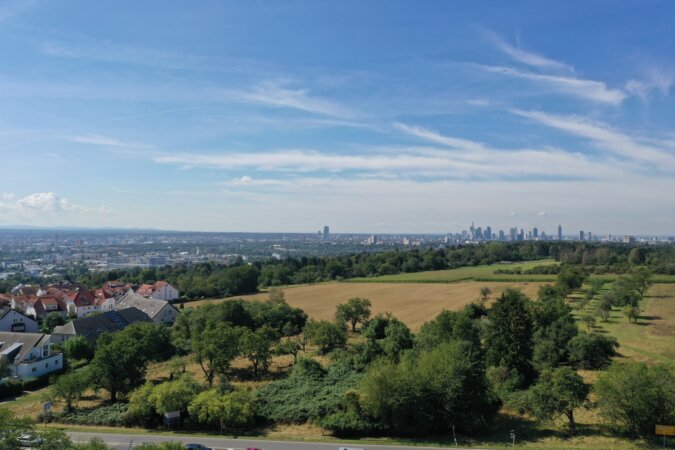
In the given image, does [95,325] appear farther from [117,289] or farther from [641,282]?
[641,282]

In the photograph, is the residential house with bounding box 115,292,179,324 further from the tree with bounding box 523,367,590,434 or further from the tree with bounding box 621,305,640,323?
the tree with bounding box 621,305,640,323

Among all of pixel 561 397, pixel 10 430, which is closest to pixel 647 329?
pixel 561 397

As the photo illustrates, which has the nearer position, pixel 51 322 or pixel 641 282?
pixel 51 322

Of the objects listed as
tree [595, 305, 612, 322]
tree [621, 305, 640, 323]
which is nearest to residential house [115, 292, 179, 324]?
tree [595, 305, 612, 322]

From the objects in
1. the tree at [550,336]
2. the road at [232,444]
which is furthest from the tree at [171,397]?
the tree at [550,336]

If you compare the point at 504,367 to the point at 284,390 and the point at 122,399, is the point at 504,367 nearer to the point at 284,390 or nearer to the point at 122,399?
the point at 284,390

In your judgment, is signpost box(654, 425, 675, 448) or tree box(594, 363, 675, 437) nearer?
signpost box(654, 425, 675, 448)
